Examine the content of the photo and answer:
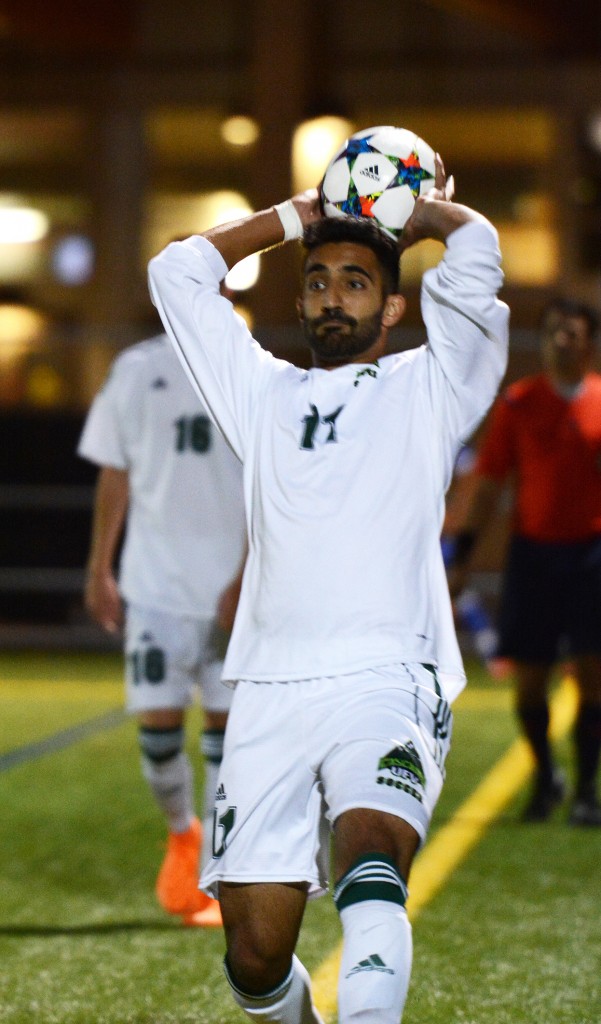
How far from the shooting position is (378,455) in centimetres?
327

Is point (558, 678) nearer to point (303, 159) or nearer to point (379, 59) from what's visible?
point (303, 159)

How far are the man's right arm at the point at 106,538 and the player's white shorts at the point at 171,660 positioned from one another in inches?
14.7

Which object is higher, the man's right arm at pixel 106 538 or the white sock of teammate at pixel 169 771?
the man's right arm at pixel 106 538

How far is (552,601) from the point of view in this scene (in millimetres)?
6984

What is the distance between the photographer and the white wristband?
11.6 ft

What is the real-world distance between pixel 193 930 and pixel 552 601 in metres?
2.51

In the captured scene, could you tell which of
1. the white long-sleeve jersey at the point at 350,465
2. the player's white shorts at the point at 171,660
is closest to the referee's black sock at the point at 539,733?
the player's white shorts at the point at 171,660

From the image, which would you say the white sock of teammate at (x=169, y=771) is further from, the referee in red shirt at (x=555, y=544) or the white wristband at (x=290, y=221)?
the white wristband at (x=290, y=221)

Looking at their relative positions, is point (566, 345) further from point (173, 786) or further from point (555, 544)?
point (173, 786)

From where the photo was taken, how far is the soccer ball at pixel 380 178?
3451 mm

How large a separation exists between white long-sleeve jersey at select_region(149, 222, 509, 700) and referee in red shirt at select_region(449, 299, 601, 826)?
3550 millimetres

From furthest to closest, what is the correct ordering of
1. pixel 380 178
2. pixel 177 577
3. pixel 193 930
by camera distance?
pixel 177 577 → pixel 193 930 → pixel 380 178

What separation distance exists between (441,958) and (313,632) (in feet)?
6.24

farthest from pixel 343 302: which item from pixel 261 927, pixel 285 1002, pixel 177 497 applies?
pixel 177 497
